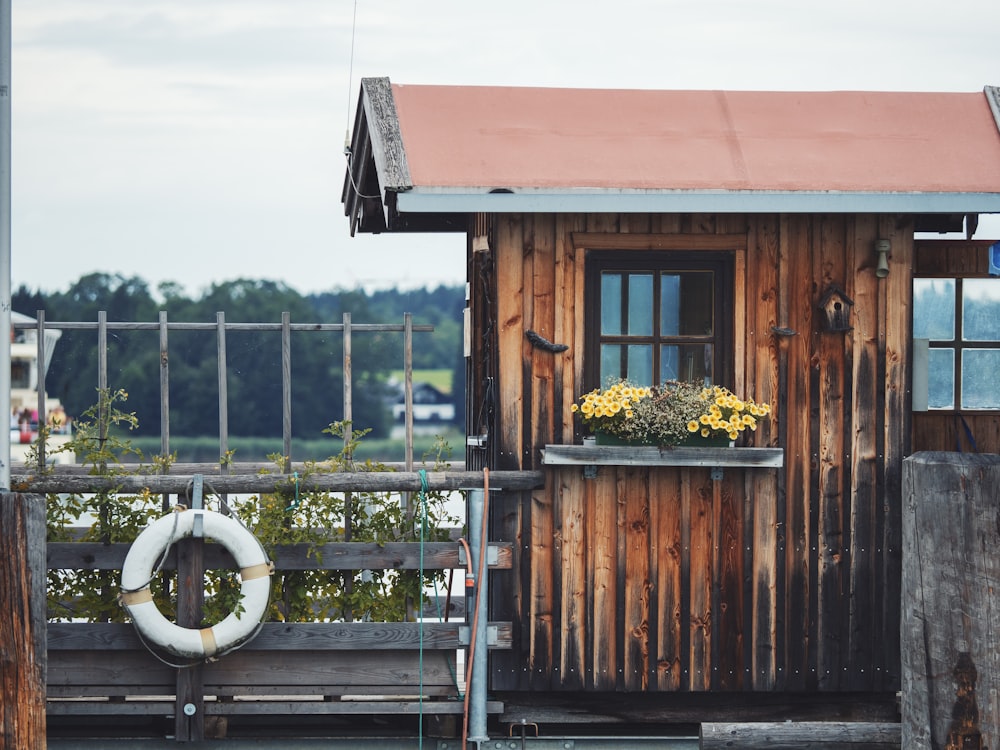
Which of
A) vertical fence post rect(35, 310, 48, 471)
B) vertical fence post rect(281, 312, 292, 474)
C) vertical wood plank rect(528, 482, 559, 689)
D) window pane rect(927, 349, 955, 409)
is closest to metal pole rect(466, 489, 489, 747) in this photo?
vertical wood plank rect(528, 482, 559, 689)

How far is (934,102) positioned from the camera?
24.7 ft

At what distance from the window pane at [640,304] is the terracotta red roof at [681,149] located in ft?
1.59

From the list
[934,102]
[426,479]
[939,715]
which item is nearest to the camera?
[939,715]

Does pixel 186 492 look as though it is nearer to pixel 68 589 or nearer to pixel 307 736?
pixel 68 589

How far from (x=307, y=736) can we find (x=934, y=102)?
4703mm

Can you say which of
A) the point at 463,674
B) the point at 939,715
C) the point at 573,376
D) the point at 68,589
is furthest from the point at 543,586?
the point at 939,715

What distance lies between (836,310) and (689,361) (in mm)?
771

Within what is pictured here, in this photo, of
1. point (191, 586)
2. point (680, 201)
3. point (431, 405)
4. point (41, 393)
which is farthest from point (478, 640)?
point (431, 405)

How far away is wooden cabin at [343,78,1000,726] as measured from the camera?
693 cm

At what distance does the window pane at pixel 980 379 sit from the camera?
23.9ft

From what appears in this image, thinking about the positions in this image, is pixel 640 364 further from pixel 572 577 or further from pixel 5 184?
pixel 5 184

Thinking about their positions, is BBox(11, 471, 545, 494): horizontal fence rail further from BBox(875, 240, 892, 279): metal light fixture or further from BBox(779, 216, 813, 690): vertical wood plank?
BBox(875, 240, 892, 279): metal light fixture

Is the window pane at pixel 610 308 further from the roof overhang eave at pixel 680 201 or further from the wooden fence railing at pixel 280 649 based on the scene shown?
the wooden fence railing at pixel 280 649

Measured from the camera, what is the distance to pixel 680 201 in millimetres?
6633
